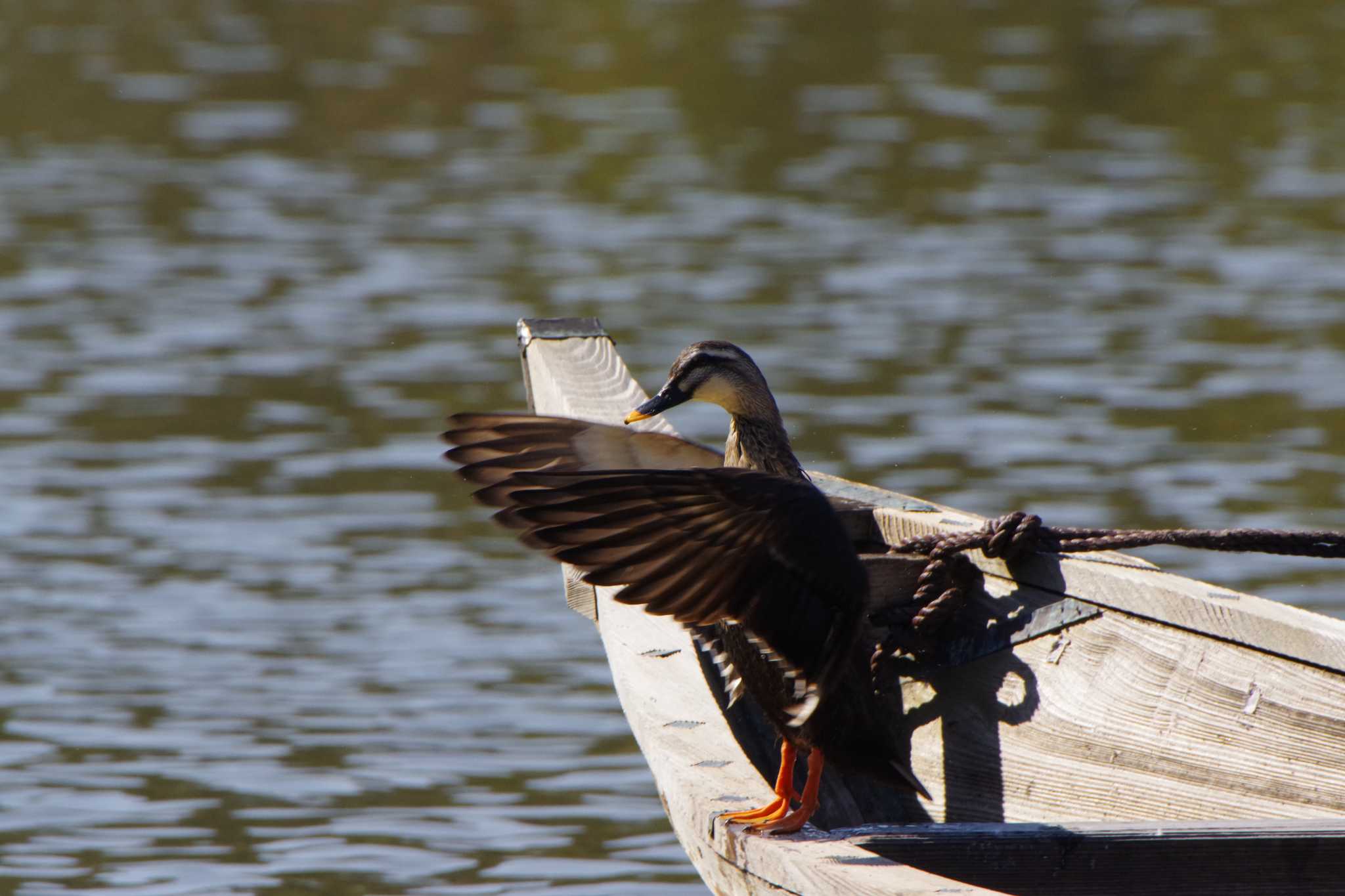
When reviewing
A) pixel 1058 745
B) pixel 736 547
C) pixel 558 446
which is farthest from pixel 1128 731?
pixel 558 446

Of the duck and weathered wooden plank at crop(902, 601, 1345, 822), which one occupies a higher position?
the duck

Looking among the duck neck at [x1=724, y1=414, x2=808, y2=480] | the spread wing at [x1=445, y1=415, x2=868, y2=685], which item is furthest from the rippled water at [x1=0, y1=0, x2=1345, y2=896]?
the spread wing at [x1=445, y1=415, x2=868, y2=685]

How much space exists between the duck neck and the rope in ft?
1.35

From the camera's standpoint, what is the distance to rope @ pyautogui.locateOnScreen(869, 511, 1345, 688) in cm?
380

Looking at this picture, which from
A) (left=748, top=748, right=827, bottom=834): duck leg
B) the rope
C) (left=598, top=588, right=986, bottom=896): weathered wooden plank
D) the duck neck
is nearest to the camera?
(left=598, top=588, right=986, bottom=896): weathered wooden plank

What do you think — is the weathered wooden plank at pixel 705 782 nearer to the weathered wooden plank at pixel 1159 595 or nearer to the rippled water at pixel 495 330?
the weathered wooden plank at pixel 1159 595

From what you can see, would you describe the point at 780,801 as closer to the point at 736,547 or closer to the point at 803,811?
the point at 803,811

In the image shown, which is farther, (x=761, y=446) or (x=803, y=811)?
(x=761, y=446)

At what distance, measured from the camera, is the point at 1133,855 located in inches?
131

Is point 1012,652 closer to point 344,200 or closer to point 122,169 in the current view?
point 344,200

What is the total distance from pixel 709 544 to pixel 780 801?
0.53m

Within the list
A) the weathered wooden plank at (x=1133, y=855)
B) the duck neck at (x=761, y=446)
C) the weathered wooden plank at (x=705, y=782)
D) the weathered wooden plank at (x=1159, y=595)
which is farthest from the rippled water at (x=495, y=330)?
the weathered wooden plank at (x=1133, y=855)

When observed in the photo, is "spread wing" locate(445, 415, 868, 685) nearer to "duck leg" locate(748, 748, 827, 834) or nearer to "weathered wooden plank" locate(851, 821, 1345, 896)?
"duck leg" locate(748, 748, 827, 834)

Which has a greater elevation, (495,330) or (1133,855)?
(495,330)
